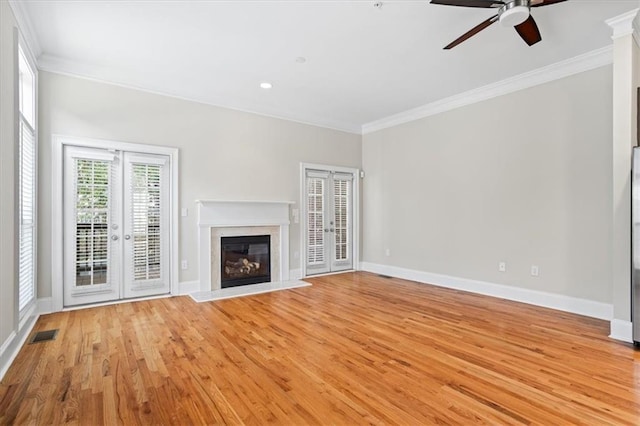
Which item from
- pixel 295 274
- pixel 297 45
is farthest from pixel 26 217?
pixel 295 274

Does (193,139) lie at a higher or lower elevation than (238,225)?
higher

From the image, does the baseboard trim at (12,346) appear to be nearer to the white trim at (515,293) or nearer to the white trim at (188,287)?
the white trim at (188,287)

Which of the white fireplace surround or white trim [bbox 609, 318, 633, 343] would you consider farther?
the white fireplace surround

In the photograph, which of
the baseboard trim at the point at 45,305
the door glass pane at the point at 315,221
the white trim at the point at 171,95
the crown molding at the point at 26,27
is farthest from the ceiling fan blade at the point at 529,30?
the baseboard trim at the point at 45,305

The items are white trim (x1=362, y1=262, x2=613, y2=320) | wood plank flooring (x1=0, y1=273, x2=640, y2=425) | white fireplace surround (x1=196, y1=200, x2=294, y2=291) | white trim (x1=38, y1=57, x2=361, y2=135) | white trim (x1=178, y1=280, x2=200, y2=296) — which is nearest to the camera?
wood plank flooring (x1=0, y1=273, x2=640, y2=425)

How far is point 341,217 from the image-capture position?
6.83 metres

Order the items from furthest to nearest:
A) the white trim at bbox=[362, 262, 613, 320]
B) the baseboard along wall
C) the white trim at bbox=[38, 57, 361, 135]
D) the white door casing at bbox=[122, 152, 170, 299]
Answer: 1. the white door casing at bbox=[122, 152, 170, 299]
2. the white trim at bbox=[38, 57, 361, 135]
3. the white trim at bbox=[362, 262, 613, 320]
4. the baseboard along wall

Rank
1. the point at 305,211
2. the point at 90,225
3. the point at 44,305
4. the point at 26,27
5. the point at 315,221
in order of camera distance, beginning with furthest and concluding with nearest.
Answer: the point at 315,221 < the point at 305,211 < the point at 90,225 < the point at 44,305 < the point at 26,27

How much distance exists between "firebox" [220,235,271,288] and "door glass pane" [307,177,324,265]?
3.04 feet

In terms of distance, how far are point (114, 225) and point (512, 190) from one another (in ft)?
18.2

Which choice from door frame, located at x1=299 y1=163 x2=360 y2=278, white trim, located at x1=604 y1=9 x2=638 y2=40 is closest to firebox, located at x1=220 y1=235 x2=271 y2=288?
door frame, located at x1=299 y1=163 x2=360 y2=278

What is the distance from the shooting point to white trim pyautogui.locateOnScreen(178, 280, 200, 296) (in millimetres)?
4836

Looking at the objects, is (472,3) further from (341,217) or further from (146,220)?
(341,217)

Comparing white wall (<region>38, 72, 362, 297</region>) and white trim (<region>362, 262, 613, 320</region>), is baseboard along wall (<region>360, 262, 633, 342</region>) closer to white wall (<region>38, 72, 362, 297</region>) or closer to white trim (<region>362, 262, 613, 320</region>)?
white trim (<region>362, 262, 613, 320</region>)
